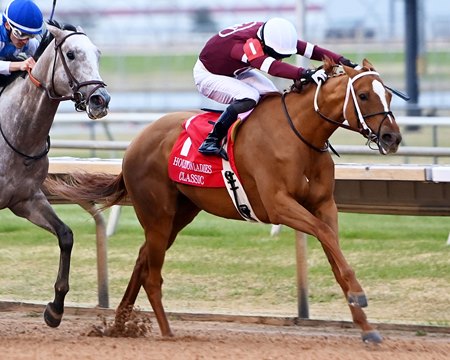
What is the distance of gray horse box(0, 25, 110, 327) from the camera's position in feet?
21.6

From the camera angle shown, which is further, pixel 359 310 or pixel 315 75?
pixel 315 75

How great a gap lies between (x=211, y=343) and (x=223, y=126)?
129 cm

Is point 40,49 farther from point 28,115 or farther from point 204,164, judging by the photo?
point 204,164

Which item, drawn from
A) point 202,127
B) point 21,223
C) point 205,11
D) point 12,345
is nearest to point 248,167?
point 202,127

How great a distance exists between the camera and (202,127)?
702 cm

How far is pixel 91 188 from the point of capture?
25.0 feet

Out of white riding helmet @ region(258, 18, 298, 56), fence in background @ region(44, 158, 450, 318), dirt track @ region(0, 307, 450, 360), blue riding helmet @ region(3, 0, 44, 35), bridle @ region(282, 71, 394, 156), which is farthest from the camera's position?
fence in background @ region(44, 158, 450, 318)

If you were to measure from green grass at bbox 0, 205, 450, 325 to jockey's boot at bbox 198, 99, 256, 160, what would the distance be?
1.56 metres

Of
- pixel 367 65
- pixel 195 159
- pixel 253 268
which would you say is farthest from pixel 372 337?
pixel 253 268

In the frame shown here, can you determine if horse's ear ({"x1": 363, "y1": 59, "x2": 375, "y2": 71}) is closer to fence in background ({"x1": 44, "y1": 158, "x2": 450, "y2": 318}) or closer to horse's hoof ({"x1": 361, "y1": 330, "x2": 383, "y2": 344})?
fence in background ({"x1": 44, "y1": 158, "x2": 450, "y2": 318})

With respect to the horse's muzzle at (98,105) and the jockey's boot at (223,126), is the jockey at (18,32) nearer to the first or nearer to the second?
the horse's muzzle at (98,105)

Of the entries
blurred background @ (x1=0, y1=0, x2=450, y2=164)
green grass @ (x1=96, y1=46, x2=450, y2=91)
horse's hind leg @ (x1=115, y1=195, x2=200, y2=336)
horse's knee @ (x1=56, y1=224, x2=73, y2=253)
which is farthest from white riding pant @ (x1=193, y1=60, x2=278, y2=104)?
green grass @ (x1=96, y1=46, x2=450, y2=91)

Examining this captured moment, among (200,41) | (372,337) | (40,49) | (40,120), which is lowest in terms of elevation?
(200,41)

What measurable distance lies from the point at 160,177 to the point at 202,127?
0.48 meters
